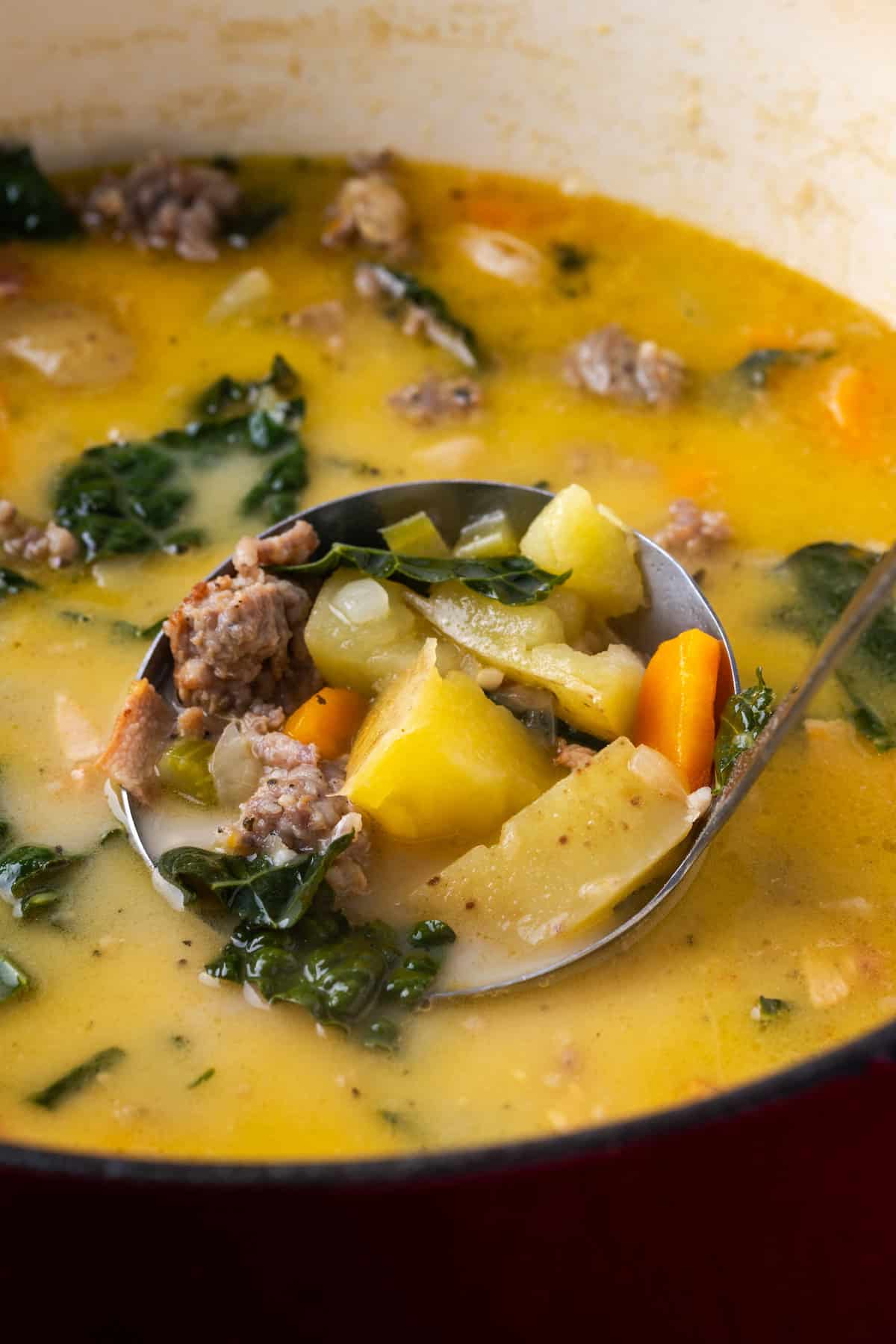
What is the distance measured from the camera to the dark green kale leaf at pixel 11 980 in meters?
2.62

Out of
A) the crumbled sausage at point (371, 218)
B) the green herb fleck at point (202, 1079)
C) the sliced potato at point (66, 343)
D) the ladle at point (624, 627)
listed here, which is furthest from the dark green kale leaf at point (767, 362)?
the green herb fleck at point (202, 1079)

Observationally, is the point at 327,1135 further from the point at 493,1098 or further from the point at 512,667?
the point at 512,667

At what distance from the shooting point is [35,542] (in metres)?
3.42

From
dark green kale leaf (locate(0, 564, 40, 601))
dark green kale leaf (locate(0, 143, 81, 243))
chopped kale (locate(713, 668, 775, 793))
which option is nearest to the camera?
chopped kale (locate(713, 668, 775, 793))

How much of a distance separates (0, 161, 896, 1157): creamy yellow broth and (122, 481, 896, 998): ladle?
62 millimetres

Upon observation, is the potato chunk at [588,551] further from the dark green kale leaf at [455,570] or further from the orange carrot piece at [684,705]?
the orange carrot piece at [684,705]

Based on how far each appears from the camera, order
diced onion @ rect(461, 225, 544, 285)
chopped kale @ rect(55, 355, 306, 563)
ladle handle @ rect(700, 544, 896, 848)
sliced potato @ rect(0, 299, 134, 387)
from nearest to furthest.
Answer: ladle handle @ rect(700, 544, 896, 848) < chopped kale @ rect(55, 355, 306, 563) < sliced potato @ rect(0, 299, 134, 387) < diced onion @ rect(461, 225, 544, 285)

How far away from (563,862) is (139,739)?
2.96ft

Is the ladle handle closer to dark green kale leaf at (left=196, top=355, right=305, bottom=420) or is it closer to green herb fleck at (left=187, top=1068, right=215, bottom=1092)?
green herb fleck at (left=187, top=1068, right=215, bottom=1092)

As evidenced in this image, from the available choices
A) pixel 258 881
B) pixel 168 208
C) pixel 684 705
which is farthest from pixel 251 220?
pixel 258 881

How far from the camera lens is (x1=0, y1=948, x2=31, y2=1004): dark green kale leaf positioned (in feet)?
8.59

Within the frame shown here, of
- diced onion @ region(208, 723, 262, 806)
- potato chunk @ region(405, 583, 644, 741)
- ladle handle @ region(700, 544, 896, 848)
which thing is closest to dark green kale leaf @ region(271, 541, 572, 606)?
potato chunk @ region(405, 583, 644, 741)

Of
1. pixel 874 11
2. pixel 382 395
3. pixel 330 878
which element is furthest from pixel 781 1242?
pixel 874 11

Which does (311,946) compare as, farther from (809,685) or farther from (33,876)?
(809,685)
